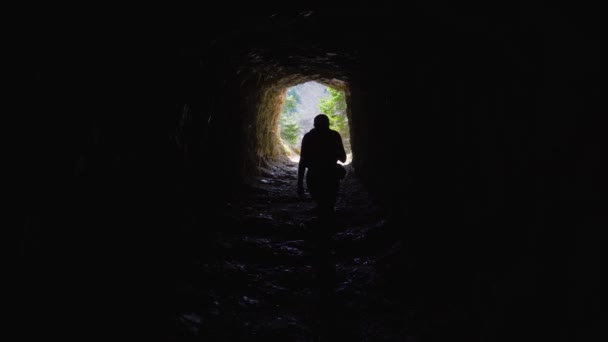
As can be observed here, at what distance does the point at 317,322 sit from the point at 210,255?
195 cm

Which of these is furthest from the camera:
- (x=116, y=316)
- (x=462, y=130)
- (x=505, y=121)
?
(x=462, y=130)

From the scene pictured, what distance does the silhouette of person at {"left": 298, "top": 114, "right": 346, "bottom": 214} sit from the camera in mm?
5922

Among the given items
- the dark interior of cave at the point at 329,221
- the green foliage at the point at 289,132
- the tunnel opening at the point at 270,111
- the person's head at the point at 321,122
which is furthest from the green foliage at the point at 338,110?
the person's head at the point at 321,122

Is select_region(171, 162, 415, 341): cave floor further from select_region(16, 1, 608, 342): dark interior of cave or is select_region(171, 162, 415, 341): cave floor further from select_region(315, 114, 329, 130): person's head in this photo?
select_region(315, 114, 329, 130): person's head

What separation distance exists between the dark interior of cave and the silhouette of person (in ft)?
2.62

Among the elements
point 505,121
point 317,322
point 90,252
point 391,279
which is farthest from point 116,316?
point 505,121

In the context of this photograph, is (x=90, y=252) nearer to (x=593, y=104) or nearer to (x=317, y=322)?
(x=317, y=322)

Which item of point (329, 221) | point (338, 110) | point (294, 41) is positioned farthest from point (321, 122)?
point (338, 110)

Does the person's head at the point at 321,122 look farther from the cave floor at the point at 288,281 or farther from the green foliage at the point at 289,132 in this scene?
the green foliage at the point at 289,132

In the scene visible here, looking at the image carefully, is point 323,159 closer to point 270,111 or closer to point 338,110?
point 270,111

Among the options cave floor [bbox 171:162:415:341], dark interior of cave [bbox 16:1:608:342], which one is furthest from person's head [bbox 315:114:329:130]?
cave floor [bbox 171:162:415:341]

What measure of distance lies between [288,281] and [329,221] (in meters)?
1.67

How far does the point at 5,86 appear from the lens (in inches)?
72.3

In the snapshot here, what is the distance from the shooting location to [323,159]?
593cm
